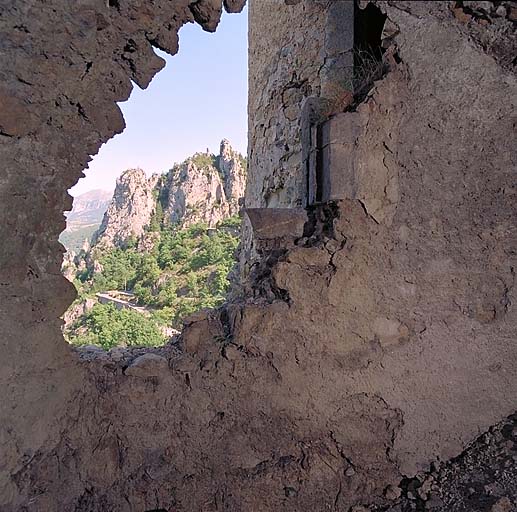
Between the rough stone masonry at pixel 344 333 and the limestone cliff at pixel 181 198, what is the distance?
31.5m

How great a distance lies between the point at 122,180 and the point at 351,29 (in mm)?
41482

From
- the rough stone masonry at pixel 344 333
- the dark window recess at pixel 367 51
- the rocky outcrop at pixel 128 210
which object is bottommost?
the rough stone masonry at pixel 344 333

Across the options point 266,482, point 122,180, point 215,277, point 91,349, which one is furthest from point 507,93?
point 122,180

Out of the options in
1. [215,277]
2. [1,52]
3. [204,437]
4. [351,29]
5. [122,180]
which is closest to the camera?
[1,52]

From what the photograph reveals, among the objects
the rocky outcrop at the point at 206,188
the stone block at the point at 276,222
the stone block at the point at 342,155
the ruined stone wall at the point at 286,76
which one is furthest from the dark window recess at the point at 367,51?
the rocky outcrop at the point at 206,188

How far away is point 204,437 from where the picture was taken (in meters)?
2.09

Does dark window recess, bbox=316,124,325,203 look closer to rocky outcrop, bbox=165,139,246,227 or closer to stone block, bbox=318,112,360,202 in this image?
stone block, bbox=318,112,360,202

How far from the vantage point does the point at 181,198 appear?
36594 millimetres

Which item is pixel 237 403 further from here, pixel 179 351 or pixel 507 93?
pixel 507 93

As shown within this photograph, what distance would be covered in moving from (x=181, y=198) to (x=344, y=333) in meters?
35.4

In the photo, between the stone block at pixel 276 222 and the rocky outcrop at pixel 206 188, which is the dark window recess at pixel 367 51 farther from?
the rocky outcrop at pixel 206 188

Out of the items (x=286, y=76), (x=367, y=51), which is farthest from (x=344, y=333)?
(x=286, y=76)

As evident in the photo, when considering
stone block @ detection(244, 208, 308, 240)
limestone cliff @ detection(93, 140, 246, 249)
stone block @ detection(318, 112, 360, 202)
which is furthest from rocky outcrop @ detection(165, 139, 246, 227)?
stone block @ detection(318, 112, 360, 202)

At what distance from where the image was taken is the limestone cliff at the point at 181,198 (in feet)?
115
